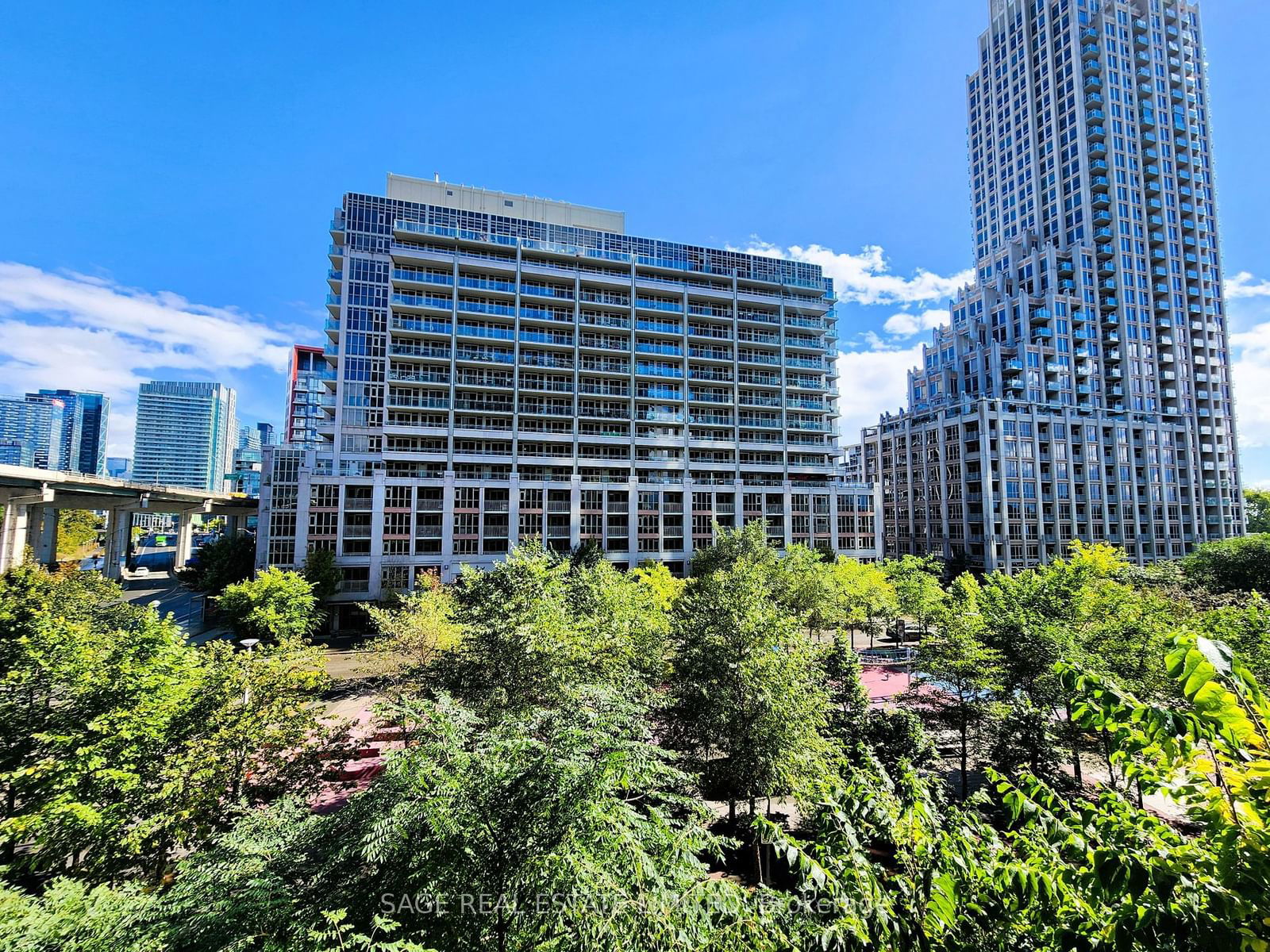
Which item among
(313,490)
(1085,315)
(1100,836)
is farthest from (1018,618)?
(1085,315)

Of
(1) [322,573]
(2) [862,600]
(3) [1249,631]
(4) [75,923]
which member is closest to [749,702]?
(4) [75,923]

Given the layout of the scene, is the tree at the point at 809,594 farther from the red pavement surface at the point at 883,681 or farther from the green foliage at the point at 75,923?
the green foliage at the point at 75,923

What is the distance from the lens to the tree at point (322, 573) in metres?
45.3

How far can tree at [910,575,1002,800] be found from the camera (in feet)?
55.7

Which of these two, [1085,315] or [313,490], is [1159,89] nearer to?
[1085,315]

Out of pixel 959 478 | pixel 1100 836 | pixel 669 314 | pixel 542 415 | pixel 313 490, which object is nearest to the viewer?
pixel 1100 836

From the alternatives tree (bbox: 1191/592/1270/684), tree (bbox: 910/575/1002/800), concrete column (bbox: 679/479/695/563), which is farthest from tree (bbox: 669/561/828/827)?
concrete column (bbox: 679/479/695/563)

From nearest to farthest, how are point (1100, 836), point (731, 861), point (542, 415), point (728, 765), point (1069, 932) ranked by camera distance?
point (1069, 932)
point (1100, 836)
point (728, 765)
point (731, 861)
point (542, 415)

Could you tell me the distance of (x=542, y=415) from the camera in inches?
2468

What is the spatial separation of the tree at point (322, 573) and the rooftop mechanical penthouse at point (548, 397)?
382 cm

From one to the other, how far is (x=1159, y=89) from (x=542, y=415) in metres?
126

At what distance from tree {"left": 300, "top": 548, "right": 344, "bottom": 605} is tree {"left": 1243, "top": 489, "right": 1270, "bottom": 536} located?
12881cm

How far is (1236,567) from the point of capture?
167 feet

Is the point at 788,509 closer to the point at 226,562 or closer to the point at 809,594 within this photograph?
the point at 809,594
